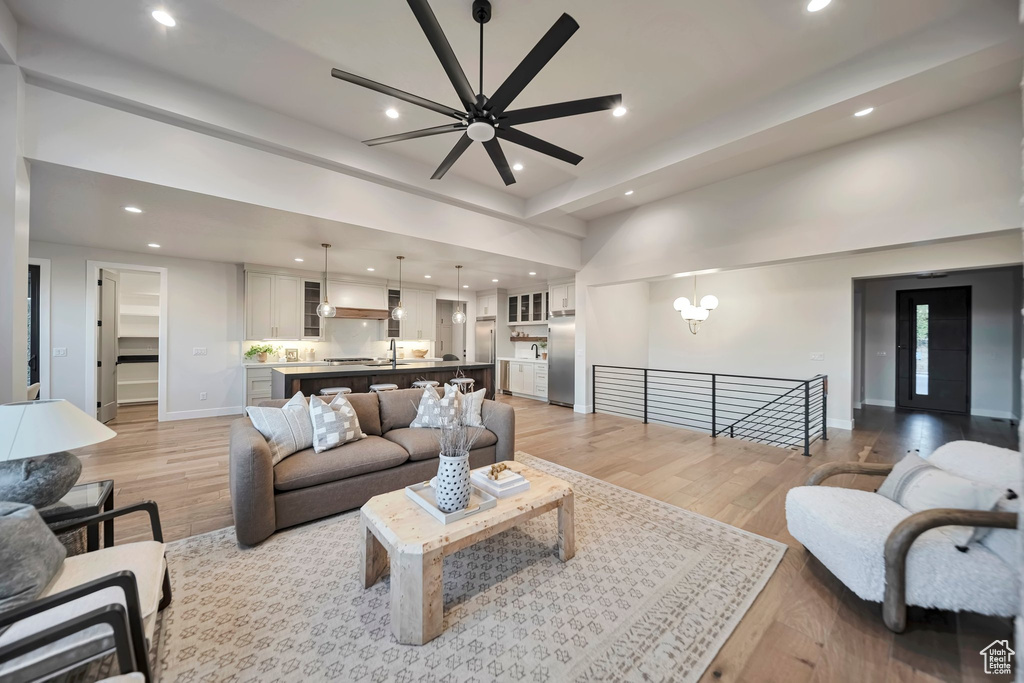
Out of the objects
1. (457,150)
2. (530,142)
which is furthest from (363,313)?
(530,142)

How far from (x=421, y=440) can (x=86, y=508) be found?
6.10ft

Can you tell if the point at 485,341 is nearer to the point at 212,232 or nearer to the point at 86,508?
the point at 212,232

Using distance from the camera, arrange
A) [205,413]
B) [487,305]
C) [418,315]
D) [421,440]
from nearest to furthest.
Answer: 1. [421,440]
2. [205,413]
3. [418,315]
4. [487,305]

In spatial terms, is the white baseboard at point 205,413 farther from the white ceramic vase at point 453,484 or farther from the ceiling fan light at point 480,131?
the ceiling fan light at point 480,131

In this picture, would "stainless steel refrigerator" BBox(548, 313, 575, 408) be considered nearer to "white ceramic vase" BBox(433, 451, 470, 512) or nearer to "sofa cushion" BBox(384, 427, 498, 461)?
"sofa cushion" BBox(384, 427, 498, 461)

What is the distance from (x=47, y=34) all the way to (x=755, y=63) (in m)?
5.08

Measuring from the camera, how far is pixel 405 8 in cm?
232

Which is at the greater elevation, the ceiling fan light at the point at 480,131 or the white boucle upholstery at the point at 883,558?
the ceiling fan light at the point at 480,131

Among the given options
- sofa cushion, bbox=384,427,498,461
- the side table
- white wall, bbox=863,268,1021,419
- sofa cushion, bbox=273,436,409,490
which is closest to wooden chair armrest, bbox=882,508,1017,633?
sofa cushion, bbox=384,427,498,461

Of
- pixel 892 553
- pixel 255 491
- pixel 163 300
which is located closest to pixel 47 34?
pixel 255 491

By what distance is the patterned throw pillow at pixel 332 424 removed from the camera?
2771 millimetres

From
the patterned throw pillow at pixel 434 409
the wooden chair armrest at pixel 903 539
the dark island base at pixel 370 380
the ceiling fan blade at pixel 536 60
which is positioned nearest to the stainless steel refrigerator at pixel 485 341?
the dark island base at pixel 370 380

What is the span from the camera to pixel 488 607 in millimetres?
1810

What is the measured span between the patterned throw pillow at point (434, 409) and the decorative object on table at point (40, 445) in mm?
2055
